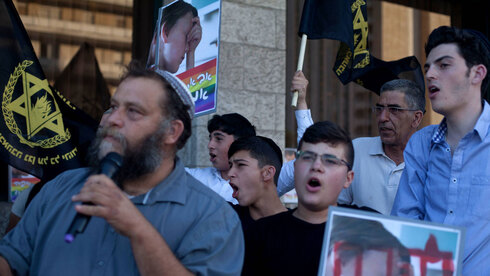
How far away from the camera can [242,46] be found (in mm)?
6035

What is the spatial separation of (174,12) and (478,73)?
2350 mm

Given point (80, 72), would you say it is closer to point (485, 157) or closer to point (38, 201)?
point (38, 201)

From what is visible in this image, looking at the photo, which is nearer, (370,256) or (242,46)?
(370,256)

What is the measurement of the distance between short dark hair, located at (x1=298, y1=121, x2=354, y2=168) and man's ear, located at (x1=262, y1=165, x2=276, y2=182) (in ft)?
3.09

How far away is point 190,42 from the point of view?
14.6ft

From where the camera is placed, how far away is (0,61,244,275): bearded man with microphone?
2.00m

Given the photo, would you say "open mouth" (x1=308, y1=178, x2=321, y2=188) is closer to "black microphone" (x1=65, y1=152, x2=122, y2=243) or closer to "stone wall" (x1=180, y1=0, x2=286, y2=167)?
"black microphone" (x1=65, y1=152, x2=122, y2=243)

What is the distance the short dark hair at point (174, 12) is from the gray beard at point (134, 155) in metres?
2.34

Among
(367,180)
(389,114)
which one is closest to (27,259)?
(367,180)

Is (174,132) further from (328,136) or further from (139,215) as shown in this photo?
(328,136)

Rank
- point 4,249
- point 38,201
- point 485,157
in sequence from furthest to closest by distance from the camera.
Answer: point 485,157 < point 38,201 < point 4,249

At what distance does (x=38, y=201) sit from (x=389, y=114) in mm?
2613

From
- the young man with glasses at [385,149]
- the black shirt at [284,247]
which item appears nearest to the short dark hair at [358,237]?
the black shirt at [284,247]

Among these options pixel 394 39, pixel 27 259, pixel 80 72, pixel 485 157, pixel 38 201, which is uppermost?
pixel 394 39
